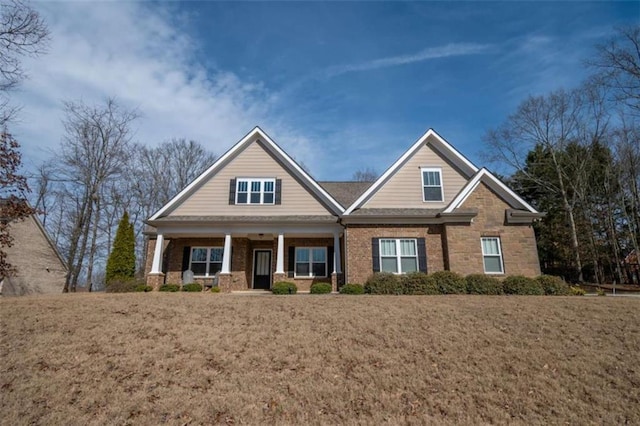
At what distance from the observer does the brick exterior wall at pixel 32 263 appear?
2111 cm

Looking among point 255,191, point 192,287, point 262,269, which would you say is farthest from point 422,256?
point 192,287

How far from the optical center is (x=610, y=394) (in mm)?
5512

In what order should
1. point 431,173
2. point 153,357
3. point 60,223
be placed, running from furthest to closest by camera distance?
1. point 60,223
2. point 431,173
3. point 153,357

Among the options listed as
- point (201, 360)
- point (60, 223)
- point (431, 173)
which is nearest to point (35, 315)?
point (201, 360)

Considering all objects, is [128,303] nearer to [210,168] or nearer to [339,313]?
[339,313]

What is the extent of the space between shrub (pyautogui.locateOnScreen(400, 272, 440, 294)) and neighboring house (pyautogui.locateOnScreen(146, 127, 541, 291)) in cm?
120

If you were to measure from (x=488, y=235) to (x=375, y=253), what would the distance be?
492 cm

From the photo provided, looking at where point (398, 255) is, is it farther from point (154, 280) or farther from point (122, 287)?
point (122, 287)

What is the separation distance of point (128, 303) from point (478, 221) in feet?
44.9

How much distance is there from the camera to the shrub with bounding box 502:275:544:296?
516 inches

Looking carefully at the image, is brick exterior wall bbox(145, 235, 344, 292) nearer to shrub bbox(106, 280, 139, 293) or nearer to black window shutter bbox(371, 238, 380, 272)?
shrub bbox(106, 280, 139, 293)

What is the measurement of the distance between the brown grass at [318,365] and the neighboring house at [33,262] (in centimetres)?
1463

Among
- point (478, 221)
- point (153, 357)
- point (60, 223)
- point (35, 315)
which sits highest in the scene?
point (60, 223)

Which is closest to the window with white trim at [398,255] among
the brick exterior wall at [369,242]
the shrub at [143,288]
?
the brick exterior wall at [369,242]
